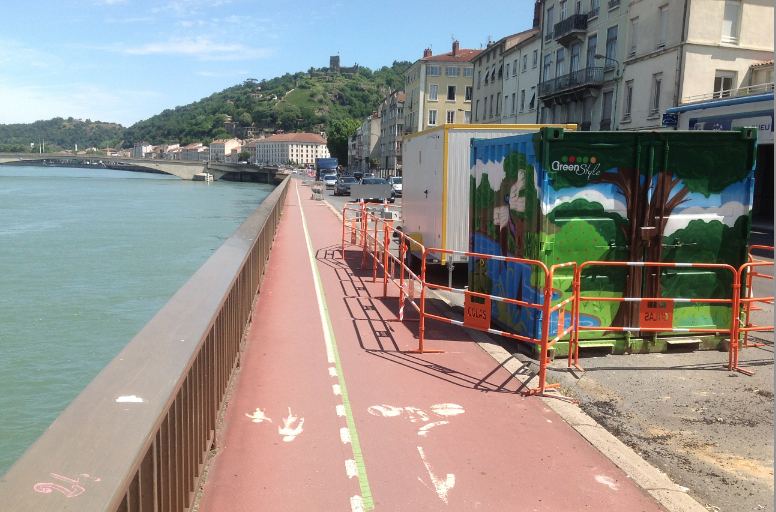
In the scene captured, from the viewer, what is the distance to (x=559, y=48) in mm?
43375

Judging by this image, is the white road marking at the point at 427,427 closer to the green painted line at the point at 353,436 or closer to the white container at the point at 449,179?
the green painted line at the point at 353,436

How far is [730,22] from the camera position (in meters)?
31.1

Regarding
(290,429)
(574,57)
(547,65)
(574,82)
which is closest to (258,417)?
(290,429)

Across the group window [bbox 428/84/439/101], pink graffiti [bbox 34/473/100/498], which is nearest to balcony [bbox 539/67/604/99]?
pink graffiti [bbox 34/473/100/498]

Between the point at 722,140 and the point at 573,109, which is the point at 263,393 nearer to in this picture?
the point at 722,140

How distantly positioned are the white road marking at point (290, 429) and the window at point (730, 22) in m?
31.8

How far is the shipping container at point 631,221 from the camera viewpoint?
25.7ft

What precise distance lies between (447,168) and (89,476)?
994 cm

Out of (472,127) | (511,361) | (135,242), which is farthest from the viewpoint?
(135,242)

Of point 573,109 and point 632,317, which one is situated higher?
point 573,109

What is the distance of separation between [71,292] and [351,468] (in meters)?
17.1

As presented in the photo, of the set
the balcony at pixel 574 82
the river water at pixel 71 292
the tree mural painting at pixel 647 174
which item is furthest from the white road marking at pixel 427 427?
the balcony at pixel 574 82

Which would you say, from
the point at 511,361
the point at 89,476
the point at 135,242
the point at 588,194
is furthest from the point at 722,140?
the point at 135,242

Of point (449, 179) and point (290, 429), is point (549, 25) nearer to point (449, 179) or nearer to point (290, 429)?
Answer: point (449, 179)
